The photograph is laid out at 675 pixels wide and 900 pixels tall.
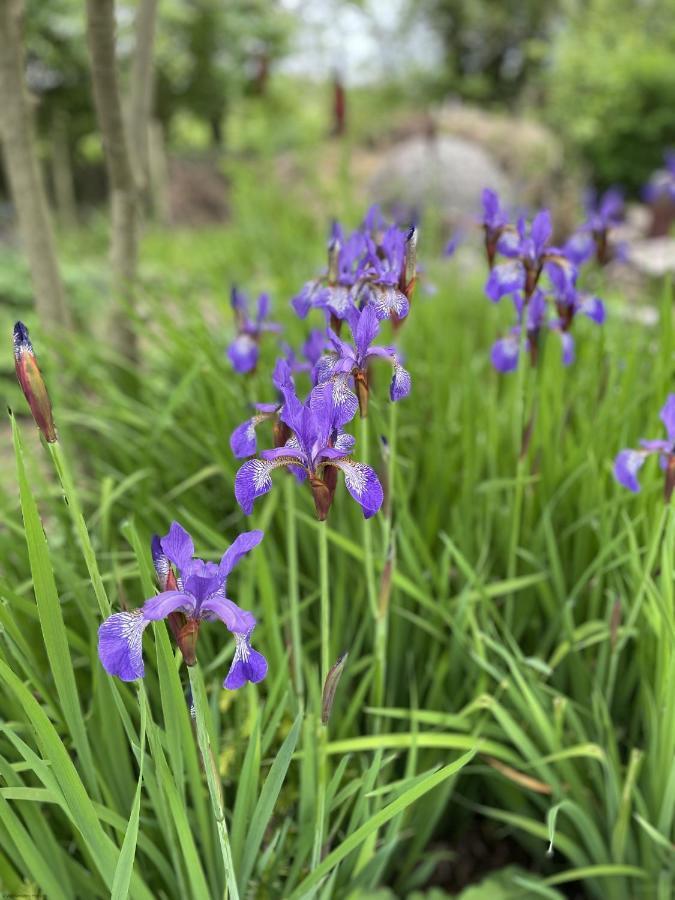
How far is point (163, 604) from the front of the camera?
778 mm

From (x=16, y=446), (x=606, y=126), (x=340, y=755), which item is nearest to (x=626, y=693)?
(x=340, y=755)

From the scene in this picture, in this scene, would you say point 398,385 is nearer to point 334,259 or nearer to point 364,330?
point 364,330

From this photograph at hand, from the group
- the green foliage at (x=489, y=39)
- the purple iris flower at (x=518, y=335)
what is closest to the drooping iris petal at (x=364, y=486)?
the purple iris flower at (x=518, y=335)

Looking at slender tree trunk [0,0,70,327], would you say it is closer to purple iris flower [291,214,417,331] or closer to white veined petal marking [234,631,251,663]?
purple iris flower [291,214,417,331]

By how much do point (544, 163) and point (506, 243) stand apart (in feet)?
31.5

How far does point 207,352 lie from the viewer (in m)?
2.08

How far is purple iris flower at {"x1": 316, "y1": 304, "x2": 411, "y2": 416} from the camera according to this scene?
947 mm

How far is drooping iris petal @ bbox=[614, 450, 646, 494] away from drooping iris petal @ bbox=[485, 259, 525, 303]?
350 mm

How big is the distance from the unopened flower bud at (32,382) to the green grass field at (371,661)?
0.04 metres

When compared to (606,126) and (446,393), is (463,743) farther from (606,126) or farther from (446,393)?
(606,126)

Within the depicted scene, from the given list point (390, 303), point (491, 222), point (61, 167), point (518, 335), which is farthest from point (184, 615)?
point (61, 167)

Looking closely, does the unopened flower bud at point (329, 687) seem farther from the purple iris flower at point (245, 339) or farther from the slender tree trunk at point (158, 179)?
the slender tree trunk at point (158, 179)

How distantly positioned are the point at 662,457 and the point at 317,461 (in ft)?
2.24

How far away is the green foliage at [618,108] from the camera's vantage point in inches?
418
